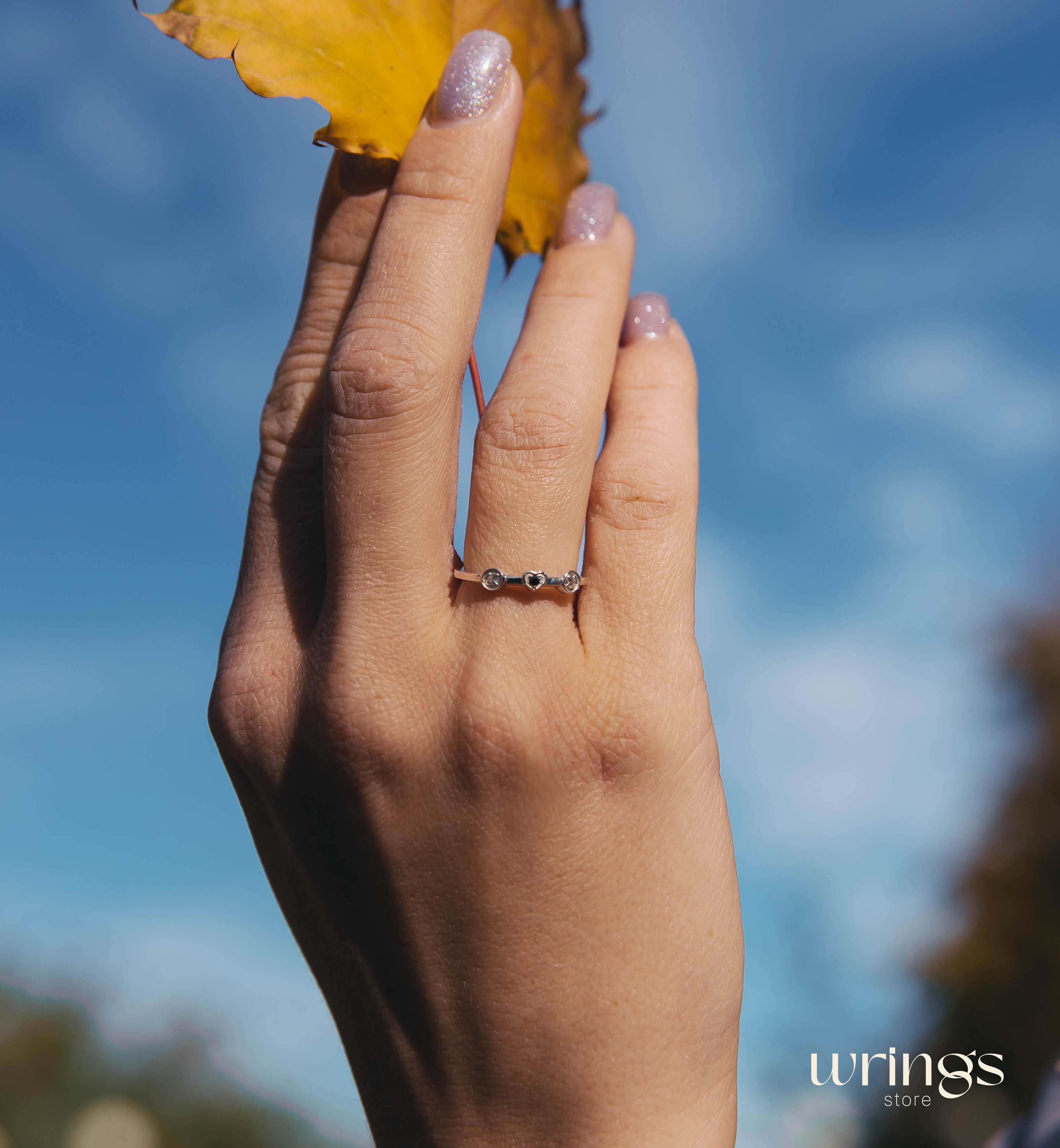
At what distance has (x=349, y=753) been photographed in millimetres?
1560

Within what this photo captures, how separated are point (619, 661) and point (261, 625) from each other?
0.73m

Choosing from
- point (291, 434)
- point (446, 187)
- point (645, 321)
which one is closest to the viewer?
point (446, 187)

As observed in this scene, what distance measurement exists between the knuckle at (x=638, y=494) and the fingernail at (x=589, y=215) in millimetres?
665

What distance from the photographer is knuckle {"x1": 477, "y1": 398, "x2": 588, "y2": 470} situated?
171 centimetres

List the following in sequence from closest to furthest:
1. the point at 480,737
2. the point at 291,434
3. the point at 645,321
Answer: the point at 480,737, the point at 291,434, the point at 645,321

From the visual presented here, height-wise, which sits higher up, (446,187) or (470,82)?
(470,82)

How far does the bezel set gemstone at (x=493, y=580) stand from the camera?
1.61 m

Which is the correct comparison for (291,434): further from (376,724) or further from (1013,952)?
(1013,952)

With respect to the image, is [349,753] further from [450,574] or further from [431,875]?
[450,574]

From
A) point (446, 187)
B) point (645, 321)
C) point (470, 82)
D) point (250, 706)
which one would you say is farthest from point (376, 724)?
point (470, 82)

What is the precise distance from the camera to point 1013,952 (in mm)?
16859

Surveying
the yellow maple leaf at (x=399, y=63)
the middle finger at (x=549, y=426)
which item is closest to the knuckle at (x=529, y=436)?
the middle finger at (x=549, y=426)

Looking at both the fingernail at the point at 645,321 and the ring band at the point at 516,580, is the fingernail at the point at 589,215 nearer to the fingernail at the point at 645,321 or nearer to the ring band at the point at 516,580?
the fingernail at the point at 645,321

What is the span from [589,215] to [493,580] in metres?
1.10
